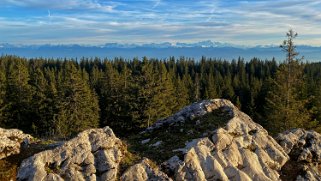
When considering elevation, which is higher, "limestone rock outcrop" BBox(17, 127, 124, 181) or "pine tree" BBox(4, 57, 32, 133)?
"limestone rock outcrop" BBox(17, 127, 124, 181)

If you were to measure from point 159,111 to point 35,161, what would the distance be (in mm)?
36910

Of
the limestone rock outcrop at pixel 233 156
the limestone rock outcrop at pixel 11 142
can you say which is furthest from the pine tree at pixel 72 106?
the limestone rock outcrop at pixel 233 156

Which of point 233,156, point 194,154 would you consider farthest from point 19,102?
point 233,156

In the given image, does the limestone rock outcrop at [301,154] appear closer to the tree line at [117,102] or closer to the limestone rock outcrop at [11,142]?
the limestone rock outcrop at [11,142]

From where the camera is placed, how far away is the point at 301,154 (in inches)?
771

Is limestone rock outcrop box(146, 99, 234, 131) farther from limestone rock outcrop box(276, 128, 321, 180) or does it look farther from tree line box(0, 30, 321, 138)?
tree line box(0, 30, 321, 138)

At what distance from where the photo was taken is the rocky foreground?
14.5 meters

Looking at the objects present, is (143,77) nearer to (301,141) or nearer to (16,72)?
(16,72)

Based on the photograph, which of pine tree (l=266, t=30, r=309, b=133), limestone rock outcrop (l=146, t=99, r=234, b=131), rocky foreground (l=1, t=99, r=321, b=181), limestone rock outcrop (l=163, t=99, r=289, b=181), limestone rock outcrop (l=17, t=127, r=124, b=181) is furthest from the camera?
pine tree (l=266, t=30, r=309, b=133)

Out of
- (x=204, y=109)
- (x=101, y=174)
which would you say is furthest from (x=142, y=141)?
(x=101, y=174)

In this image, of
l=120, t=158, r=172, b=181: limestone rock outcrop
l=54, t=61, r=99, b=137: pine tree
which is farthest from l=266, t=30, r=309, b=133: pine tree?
l=54, t=61, r=99, b=137: pine tree

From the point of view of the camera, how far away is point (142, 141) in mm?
19859

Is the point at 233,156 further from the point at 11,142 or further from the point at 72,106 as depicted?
the point at 72,106

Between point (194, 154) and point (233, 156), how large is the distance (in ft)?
6.41
